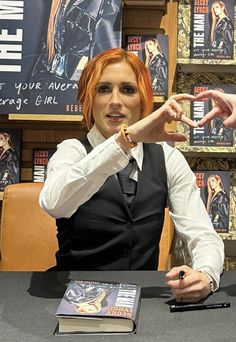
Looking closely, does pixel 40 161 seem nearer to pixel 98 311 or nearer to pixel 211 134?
pixel 211 134

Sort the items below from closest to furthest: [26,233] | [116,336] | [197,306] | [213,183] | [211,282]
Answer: [116,336] < [197,306] < [211,282] < [26,233] < [213,183]

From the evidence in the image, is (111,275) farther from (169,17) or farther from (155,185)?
(169,17)

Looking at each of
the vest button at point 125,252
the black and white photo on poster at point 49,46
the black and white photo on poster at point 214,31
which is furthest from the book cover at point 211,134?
the vest button at point 125,252

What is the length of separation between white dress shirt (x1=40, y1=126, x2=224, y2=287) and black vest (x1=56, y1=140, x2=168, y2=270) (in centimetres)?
8

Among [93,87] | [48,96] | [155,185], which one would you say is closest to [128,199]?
[155,185]

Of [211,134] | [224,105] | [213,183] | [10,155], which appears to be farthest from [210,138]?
[224,105]

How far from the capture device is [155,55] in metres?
3.04

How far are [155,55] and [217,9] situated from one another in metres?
0.46

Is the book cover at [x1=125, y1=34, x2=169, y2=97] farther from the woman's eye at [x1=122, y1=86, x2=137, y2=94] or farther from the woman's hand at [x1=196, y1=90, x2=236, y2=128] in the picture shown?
the woman's hand at [x1=196, y1=90, x2=236, y2=128]

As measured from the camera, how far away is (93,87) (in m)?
1.83

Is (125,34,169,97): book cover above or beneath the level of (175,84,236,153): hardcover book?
above

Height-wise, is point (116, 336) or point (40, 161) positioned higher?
point (40, 161)

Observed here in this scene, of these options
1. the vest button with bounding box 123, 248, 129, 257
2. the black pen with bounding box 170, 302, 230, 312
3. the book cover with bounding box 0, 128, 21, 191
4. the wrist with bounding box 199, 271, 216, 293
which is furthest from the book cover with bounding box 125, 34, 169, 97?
the black pen with bounding box 170, 302, 230, 312

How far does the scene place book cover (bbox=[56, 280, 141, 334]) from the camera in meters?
1.06
